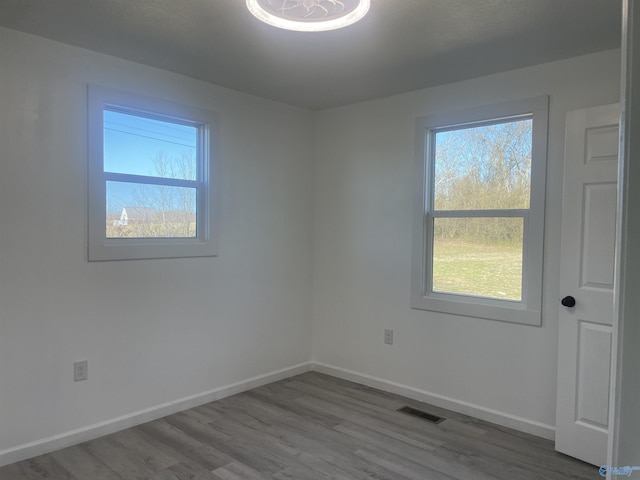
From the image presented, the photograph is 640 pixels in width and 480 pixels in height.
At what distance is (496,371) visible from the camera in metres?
3.10

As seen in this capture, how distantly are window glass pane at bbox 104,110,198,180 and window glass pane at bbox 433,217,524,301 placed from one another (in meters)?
1.95

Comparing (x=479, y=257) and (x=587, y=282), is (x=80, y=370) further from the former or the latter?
(x=587, y=282)

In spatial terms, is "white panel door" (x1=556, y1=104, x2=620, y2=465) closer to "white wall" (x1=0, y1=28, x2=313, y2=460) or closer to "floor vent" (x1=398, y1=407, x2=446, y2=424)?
"floor vent" (x1=398, y1=407, x2=446, y2=424)

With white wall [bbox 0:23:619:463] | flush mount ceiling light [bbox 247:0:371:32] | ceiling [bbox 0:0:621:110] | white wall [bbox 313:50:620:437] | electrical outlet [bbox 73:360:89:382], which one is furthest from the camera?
white wall [bbox 313:50:620:437]

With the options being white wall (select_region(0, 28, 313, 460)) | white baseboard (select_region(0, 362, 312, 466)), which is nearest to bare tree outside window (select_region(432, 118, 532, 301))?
white wall (select_region(0, 28, 313, 460))

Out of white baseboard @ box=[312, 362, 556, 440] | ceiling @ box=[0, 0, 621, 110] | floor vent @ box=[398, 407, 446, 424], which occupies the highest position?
ceiling @ box=[0, 0, 621, 110]

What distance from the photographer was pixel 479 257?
10.7 ft

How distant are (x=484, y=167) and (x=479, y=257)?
25.6 inches

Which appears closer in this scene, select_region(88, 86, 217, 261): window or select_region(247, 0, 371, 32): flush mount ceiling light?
select_region(247, 0, 371, 32): flush mount ceiling light

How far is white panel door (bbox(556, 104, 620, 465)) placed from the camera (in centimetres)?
246

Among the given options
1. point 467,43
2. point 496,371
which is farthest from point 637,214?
point 496,371

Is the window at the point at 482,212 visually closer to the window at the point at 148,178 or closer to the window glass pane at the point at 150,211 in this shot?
the window at the point at 148,178

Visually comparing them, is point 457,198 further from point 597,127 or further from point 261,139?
point 261,139

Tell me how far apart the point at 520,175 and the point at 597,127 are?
61 cm
